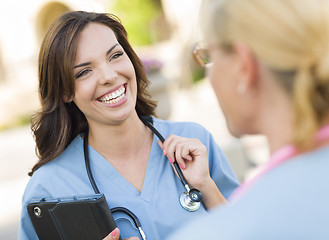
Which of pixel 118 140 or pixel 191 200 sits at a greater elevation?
pixel 118 140

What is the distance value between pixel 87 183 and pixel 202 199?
0.40 meters

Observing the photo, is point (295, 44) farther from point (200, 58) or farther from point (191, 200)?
point (191, 200)

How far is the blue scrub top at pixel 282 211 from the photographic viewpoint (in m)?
0.65

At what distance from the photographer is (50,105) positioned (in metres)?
1.70

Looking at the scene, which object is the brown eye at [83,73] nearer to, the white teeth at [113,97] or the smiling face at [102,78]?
the smiling face at [102,78]

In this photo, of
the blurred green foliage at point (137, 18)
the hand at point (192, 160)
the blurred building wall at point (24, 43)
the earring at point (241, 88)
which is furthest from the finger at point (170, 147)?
the blurred green foliage at point (137, 18)

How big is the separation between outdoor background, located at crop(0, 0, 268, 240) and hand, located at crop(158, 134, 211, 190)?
1.30 feet

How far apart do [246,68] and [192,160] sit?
834 mm

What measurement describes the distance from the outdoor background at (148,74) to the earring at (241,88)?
0.40 m

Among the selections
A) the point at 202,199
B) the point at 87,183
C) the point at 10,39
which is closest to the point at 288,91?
the point at 202,199

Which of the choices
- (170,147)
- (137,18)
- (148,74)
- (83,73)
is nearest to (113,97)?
(83,73)

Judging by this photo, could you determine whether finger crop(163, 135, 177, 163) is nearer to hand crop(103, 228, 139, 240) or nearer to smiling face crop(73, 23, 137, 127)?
smiling face crop(73, 23, 137, 127)

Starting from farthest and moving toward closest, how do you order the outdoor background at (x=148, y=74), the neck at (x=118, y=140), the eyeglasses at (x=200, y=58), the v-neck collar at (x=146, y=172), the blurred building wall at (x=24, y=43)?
the blurred building wall at (x=24, y=43), the outdoor background at (x=148, y=74), the neck at (x=118, y=140), the v-neck collar at (x=146, y=172), the eyeglasses at (x=200, y=58)

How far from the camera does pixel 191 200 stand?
1497mm
